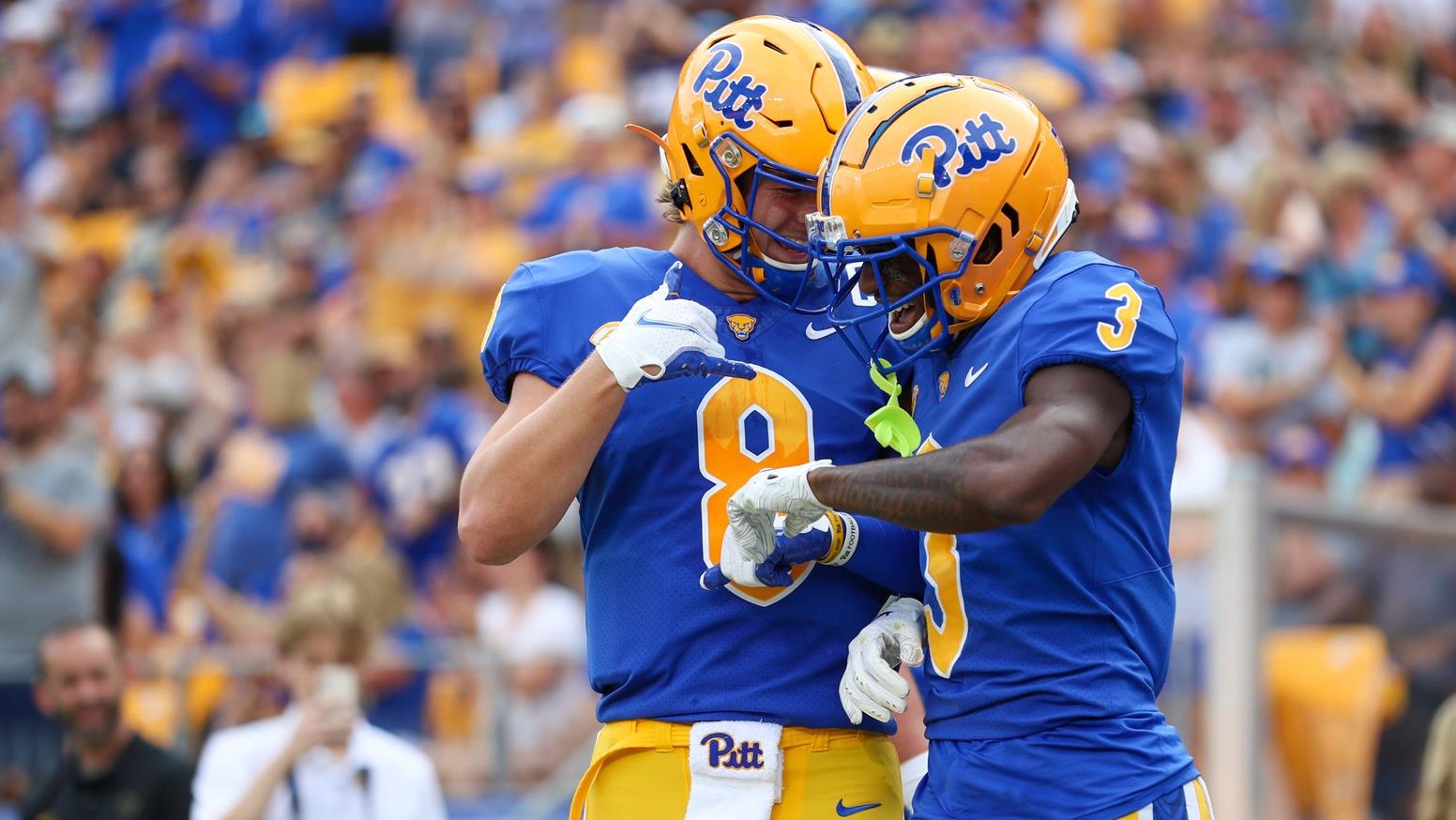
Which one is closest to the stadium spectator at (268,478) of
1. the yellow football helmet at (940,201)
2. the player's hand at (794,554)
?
the player's hand at (794,554)

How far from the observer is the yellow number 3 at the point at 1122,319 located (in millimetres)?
2924

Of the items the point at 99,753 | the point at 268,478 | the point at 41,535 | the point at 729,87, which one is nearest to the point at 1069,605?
the point at 729,87

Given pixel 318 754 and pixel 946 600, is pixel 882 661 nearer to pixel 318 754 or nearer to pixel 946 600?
pixel 946 600

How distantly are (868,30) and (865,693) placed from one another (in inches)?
337

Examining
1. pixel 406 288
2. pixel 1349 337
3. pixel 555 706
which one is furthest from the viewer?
pixel 406 288

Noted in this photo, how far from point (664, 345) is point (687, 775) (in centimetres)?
75

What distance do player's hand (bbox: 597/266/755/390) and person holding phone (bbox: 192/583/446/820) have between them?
271cm

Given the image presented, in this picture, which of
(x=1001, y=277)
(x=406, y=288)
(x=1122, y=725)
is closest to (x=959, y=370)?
(x=1001, y=277)

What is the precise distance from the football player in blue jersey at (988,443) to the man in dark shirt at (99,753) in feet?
10.8

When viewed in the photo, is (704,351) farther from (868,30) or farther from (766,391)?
(868,30)

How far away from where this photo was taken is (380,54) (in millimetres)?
14820

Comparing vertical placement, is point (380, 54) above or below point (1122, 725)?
above

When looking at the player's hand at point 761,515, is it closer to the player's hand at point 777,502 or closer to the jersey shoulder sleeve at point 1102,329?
the player's hand at point 777,502

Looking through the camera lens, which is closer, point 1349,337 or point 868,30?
point 1349,337
